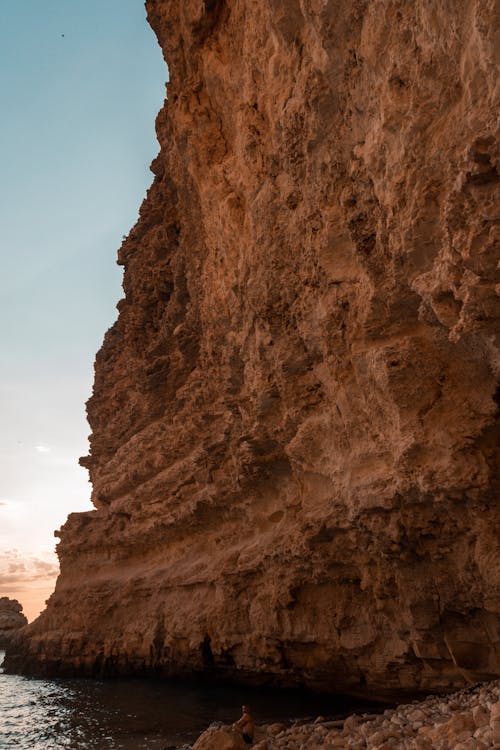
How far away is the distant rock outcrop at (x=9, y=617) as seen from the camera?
48.1 meters

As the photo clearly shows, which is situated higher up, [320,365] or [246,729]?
[320,365]

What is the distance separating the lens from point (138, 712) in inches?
518

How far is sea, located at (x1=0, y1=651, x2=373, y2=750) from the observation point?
11023 mm

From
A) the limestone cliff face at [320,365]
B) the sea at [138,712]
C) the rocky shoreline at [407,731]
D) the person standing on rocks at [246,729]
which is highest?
the limestone cliff face at [320,365]

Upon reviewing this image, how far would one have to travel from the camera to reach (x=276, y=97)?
10695 mm

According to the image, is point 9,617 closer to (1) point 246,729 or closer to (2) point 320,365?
(1) point 246,729

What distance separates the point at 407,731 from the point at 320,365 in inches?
255

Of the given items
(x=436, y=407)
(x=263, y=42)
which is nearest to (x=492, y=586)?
(x=436, y=407)

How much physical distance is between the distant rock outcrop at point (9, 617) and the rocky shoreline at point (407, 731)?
45020mm

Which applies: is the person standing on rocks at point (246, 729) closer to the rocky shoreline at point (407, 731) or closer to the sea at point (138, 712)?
the rocky shoreline at point (407, 731)

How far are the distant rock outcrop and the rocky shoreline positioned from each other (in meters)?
45.0

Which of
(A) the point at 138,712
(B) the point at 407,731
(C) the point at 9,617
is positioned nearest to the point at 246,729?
(B) the point at 407,731

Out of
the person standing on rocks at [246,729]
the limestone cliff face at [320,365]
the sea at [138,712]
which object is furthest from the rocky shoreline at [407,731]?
the sea at [138,712]

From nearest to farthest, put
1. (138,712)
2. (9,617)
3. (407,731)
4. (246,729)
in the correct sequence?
1. (407,731)
2. (246,729)
3. (138,712)
4. (9,617)
